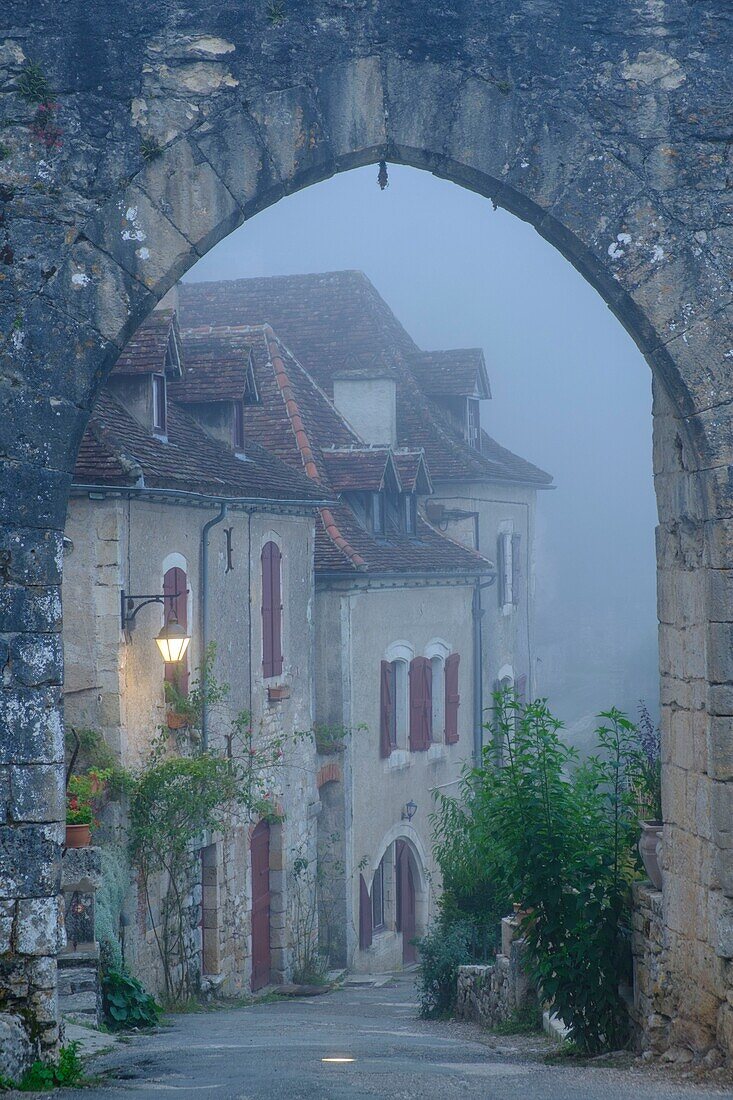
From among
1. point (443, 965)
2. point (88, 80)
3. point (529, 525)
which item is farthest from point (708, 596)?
point (529, 525)

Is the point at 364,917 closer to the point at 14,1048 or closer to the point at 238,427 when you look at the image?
the point at 238,427

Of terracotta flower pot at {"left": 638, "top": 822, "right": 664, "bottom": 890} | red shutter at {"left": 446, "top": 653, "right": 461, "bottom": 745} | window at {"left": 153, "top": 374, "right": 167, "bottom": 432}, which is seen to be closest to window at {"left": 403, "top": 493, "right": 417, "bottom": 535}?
red shutter at {"left": 446, "top": 653, "right": 461, "bottom": 745}

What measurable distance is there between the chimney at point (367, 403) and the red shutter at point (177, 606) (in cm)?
744

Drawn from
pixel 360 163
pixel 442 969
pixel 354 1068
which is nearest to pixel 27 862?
pixel 354 1068

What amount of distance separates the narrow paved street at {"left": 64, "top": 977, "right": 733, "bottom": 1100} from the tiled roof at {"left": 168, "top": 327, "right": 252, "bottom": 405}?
7.13 meters

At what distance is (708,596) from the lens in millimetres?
5270

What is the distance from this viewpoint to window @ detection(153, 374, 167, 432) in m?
12.7

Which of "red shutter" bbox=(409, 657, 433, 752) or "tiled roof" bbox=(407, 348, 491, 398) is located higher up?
"tiled roof" bbox=(407, 348, 491, 398)

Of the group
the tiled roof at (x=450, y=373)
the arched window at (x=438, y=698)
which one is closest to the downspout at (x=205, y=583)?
the arched window at (x=438, y=698)

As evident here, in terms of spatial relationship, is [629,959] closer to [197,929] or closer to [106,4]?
[106,4]

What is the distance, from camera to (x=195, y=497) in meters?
12.3

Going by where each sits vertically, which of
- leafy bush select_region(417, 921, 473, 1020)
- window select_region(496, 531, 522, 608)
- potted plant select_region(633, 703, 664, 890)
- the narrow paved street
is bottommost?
leafy bush select_region(417, 921, 473, 1020)

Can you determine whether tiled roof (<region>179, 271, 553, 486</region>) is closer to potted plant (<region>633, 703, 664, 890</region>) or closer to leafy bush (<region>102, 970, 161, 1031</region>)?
leafy bush (<region>102, 970, 161, 1031</region>)

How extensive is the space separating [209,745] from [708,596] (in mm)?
8435
